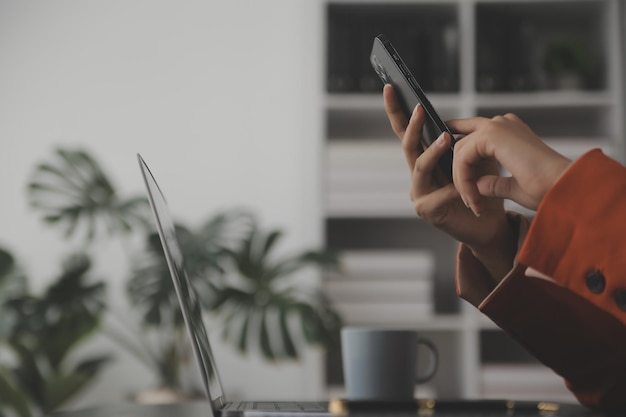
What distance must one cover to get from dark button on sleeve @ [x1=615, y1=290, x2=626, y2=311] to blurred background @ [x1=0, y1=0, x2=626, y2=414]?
1.79 meters

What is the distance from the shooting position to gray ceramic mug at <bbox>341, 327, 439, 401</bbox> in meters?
0.92

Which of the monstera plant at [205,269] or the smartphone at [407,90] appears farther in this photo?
the monstera plant at [205,269]

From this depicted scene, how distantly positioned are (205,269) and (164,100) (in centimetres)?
77

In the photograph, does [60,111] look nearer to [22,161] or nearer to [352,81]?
[22,161]

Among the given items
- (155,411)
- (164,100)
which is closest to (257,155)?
(164,100)

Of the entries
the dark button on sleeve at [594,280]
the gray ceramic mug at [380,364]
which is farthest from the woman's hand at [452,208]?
the dark button on sleeve at [594,280]

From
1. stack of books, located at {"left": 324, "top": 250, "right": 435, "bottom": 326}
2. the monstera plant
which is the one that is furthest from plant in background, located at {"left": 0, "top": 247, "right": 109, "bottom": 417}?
stack of books, located at {"left": 324, "top": 250, "right": 435, "bottom": 326}

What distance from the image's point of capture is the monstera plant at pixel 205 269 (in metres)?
2.53

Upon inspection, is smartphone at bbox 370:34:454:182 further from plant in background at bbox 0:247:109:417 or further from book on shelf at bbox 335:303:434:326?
plant in background at bbox 0:247:109:417

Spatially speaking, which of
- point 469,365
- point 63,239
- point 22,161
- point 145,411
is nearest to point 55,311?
point 63,239

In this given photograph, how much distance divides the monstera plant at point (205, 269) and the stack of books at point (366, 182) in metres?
0.21

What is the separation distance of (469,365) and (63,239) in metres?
1.47

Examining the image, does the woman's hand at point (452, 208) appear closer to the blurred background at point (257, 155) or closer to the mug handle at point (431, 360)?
the mug handle at point (431, 360)

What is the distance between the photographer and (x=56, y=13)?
3.09m
